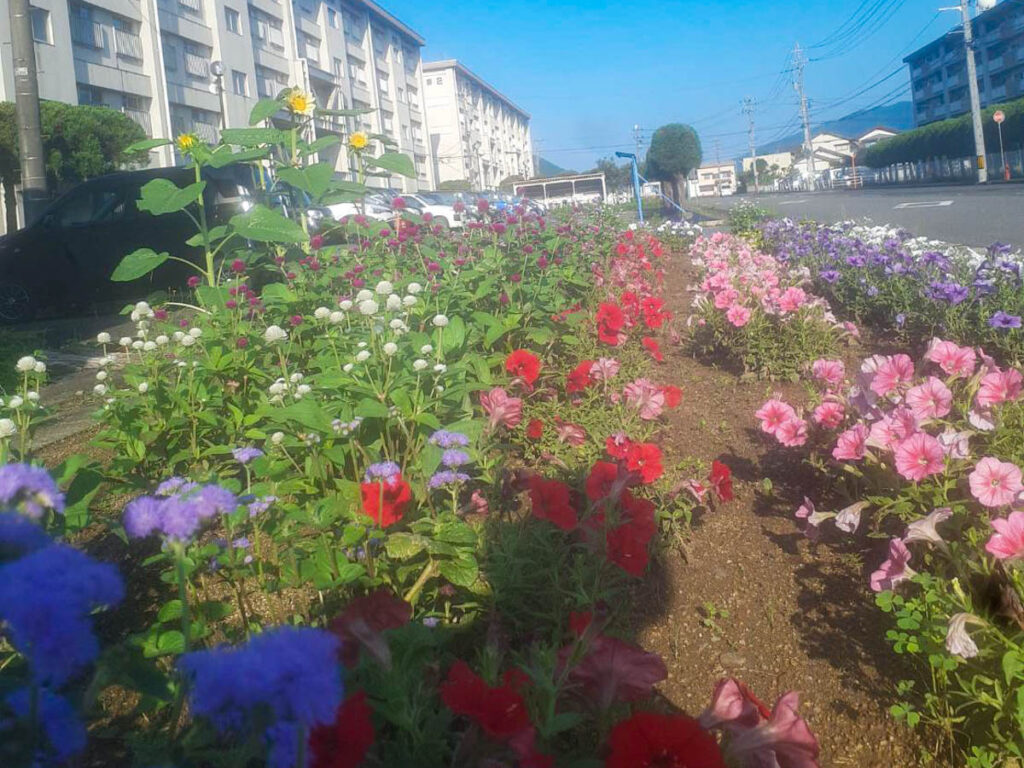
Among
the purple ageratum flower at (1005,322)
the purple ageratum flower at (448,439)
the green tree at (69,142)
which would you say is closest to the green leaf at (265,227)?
the purple ageratum flower at (448,439)

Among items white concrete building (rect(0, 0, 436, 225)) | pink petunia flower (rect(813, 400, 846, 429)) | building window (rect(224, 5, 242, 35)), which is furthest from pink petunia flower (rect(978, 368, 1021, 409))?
building window (rect(224, 5, 242, 35))

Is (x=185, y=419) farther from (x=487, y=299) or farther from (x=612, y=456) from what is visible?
(x=487, y=299)

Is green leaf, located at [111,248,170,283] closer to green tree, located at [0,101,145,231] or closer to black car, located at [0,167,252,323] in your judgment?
black car, located at [0,167,252,323]

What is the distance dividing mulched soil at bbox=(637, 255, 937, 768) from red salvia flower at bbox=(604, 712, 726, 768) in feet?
2.48

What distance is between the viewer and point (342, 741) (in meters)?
0.80

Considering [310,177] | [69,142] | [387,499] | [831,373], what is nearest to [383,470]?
[387,499]

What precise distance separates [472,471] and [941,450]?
122 centimetres

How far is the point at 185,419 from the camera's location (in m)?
2.60

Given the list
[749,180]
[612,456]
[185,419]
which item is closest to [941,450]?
[612,456]

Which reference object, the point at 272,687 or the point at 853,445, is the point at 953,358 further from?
the point at 272,687

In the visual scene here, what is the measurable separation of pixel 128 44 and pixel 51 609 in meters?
29.0

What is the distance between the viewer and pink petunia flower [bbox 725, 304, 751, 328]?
13.8ft

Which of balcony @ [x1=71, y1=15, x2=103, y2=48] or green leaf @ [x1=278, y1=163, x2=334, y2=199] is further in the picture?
balcony @ [x1=71, y1=15, x2=103, y2=48]

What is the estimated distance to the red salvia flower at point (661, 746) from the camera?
33.7 inches
